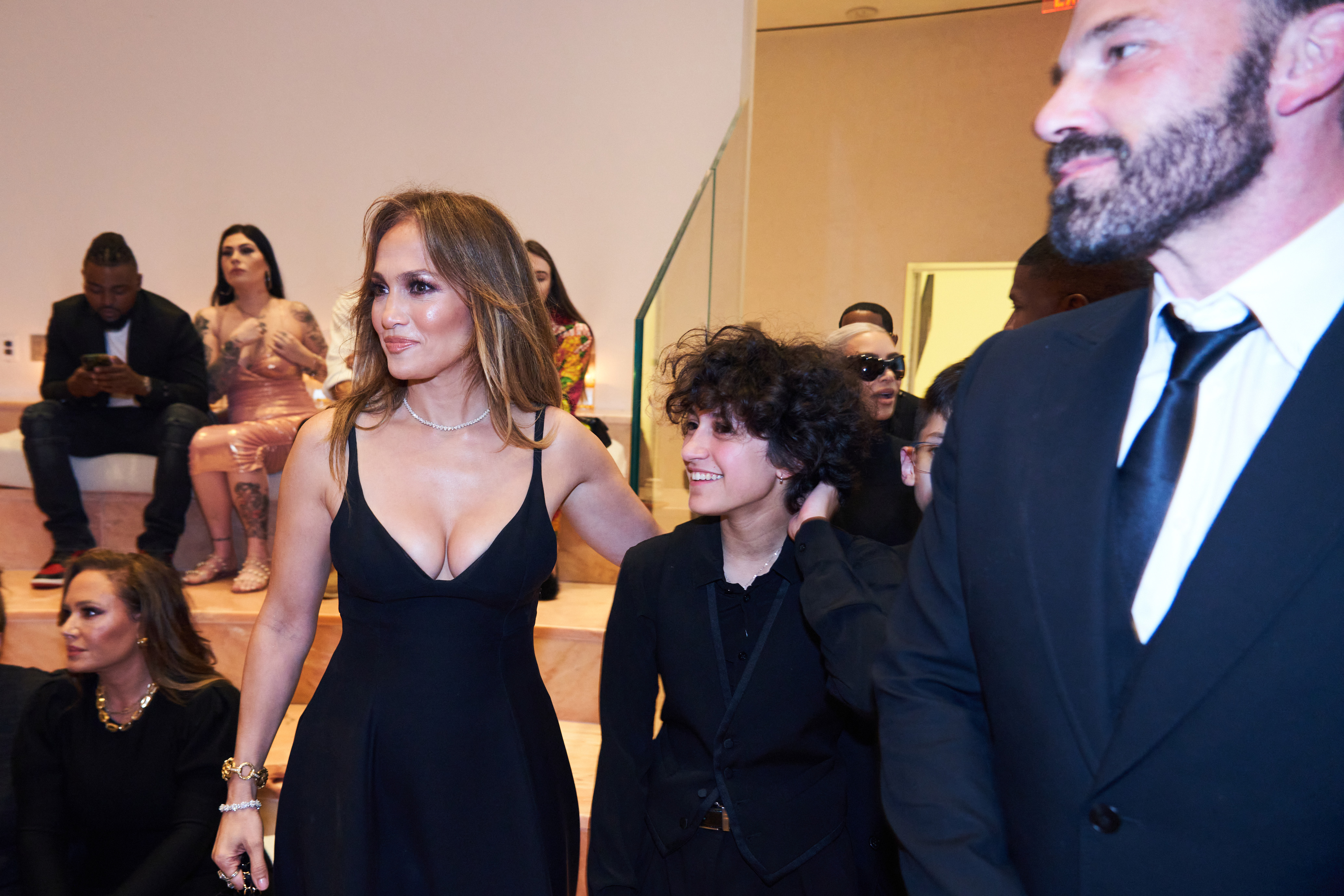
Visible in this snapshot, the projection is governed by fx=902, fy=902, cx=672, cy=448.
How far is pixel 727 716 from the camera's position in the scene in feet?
4.93

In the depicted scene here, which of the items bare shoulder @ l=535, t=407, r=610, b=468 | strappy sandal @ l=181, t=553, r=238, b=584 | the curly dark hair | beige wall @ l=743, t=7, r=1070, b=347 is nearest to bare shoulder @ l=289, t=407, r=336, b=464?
Result: bare shoulder @ l=535, t=407, r=610, b=468

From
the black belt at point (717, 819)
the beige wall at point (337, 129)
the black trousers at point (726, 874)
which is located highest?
the beige wall at point (337, 129)

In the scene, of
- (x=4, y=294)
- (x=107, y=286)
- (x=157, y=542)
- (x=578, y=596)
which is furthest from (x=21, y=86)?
(x=578, y=596)

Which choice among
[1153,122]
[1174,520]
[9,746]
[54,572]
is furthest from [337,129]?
[1174,520]

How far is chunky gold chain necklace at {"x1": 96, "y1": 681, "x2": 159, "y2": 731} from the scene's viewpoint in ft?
7.45

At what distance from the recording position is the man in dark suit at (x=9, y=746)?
2.25 meters

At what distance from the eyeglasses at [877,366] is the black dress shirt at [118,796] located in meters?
1.88

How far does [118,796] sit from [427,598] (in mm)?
1215

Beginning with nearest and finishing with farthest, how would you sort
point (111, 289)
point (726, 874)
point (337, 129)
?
1. point (726, 874)
2. point (111, 289)
3. point (337, 129)

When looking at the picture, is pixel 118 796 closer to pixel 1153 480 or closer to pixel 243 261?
pixel 1153 480

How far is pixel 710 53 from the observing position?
5.21 metres

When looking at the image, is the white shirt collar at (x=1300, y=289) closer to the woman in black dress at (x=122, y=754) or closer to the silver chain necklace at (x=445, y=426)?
the silver chain necklace at (x=445, y=426)

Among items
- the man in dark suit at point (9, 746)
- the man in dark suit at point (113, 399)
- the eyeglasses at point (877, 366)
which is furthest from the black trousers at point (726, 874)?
the man in dark suit at point (113, 399)

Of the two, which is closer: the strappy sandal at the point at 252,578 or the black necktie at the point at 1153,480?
the black necktie at the point at 1153,480
